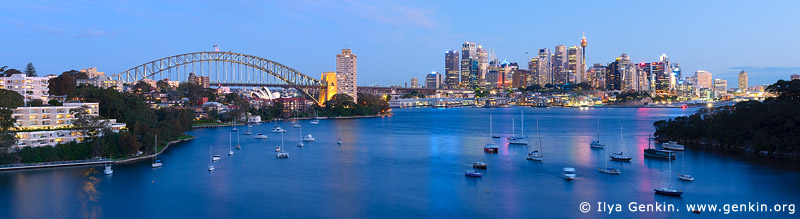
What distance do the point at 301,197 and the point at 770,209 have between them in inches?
344

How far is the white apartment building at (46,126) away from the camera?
16.7 m

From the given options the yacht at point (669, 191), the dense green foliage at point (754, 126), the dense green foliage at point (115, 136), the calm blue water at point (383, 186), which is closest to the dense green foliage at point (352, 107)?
the dense green foliage at point (115, 136)

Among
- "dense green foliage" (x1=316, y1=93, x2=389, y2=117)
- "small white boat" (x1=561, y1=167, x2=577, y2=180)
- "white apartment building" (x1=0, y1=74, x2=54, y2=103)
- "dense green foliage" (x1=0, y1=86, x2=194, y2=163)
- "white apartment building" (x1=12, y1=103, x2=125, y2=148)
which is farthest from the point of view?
"dense green foliage" (x1=316, y1=93, x2=389, y2=117)

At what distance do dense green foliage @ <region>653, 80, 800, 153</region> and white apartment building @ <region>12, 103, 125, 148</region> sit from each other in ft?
62.4

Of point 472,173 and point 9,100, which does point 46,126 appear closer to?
point 9,100

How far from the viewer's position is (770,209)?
11164 mm

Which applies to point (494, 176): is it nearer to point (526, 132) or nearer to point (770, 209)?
point (770, 209)

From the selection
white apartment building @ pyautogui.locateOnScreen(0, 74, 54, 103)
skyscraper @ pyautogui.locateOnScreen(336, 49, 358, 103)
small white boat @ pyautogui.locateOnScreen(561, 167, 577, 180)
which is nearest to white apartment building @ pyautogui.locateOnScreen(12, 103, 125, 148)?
white apartment building @ pyautogui.locateOnScreen(0, 74, 54, 103)

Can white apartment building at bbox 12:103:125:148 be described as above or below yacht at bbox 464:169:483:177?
above

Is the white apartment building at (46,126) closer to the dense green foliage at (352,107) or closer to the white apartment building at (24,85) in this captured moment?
the white apartment building at (24,85)

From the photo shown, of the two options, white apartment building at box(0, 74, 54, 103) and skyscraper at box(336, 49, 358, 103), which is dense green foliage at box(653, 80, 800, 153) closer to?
white apartment building at box(0, 74, 54, 103)

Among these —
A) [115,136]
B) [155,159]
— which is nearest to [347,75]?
[115,136]

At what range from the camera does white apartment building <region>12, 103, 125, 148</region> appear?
16.7m

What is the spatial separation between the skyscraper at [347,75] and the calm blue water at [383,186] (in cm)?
3878
